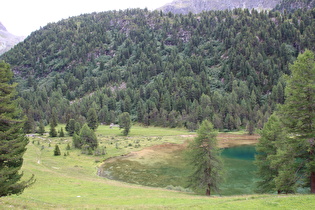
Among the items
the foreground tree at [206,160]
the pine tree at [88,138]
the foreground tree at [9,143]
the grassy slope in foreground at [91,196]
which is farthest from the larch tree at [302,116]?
the pine tree at [88,138]

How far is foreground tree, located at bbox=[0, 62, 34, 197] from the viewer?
58.1 feet

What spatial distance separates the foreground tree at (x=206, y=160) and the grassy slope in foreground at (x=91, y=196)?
3934 millimetres

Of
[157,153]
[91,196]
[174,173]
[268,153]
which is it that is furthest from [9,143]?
[157,153]

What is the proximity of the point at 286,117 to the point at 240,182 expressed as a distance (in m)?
28.7

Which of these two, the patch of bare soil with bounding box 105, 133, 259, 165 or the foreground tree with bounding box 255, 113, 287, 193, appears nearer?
the foreground tree with bounding box 255, 113, 287, 193

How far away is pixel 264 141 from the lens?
122 ft

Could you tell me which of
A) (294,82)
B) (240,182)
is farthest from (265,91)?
(294,82)

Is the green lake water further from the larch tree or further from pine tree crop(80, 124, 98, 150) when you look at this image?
the larch tree

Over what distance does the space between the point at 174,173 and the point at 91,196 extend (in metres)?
29.2

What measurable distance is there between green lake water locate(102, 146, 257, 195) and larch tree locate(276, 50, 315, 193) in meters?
16.0

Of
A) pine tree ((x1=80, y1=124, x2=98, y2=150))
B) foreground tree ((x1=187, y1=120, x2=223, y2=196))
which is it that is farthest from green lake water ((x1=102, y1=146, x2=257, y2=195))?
pine tree ((x1=80, y1=124, x2=98, y2=150))

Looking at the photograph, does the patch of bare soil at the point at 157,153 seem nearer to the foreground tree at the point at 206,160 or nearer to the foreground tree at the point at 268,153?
the foreground tree at the point at 206,160

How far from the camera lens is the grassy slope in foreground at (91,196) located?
2025 centimetres

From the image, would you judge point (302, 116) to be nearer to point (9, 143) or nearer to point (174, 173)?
point (9, 143)
